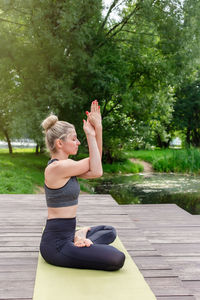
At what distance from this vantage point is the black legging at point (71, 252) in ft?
8.09

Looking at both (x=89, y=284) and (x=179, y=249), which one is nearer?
(x=89, y=284)

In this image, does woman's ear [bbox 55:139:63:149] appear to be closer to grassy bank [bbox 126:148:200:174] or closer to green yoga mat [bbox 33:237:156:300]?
green yoga mat [bbox 33:237:156:300]

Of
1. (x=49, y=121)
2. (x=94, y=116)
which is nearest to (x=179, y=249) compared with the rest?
(x=94, y=116)

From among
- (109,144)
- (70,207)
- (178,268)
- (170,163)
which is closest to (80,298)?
(70,207)

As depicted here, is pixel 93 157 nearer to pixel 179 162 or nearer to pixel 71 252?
pixel 71 252

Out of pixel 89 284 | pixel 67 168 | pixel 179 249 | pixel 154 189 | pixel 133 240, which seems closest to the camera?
pixel 89 284

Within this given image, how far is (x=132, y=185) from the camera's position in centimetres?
1183

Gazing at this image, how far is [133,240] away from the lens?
3492mm

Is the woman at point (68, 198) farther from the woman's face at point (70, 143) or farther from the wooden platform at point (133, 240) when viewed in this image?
the wooden platform at point (133, 240)

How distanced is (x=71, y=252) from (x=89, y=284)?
0.31 m

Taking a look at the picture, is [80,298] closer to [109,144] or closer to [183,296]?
[183,296]

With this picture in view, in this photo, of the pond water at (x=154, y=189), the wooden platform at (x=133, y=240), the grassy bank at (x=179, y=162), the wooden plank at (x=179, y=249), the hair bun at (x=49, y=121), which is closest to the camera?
the wooden platform at (x=133, y=240)

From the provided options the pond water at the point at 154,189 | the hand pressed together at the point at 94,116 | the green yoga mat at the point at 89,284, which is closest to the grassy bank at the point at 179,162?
the pond water at the point at 154,189

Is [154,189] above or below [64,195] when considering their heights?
below
